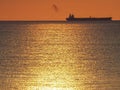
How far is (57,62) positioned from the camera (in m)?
2.01

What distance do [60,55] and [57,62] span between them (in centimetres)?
5

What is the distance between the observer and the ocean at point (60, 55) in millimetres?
1966

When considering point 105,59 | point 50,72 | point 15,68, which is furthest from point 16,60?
point 105,59

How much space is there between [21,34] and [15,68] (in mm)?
223

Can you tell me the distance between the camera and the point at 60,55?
6.61 feet

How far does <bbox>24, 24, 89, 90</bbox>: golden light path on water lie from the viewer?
196cm

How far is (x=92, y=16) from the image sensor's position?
2.17 meters

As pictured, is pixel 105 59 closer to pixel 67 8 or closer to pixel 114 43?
pixel 114 43

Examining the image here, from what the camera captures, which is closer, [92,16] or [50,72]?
[50,72]

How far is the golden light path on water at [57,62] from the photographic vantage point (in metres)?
→ 1.96

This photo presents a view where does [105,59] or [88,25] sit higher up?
[88,25]

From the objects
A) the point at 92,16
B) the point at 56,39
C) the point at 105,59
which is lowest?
the point at 105,59

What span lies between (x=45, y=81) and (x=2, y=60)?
31 centimetres

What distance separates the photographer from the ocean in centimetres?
197
